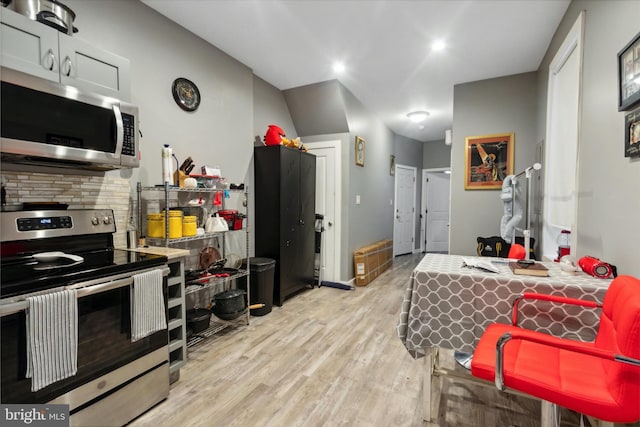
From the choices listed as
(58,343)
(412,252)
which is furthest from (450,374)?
(412,252)

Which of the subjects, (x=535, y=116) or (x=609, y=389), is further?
(x=535, y=116)

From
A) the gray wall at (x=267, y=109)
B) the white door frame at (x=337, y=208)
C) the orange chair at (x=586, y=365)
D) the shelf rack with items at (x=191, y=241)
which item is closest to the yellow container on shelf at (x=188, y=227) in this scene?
the shelf rack with items at (x=191, y=241)

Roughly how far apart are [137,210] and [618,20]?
10.7 feet

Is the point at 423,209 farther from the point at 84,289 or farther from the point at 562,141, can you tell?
the point at 84,289

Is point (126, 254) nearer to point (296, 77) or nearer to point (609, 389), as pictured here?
point (609, 389)

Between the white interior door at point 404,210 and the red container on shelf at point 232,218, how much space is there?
4.25m

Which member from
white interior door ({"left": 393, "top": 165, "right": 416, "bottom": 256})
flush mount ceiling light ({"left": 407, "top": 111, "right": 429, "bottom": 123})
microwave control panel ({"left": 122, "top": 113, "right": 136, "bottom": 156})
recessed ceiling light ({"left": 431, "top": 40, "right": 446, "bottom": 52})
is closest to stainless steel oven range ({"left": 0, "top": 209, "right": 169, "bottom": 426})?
microwave control panel ({"left": 122, "top": 113, "right": 136, "bottom": 156})

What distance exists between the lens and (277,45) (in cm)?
286

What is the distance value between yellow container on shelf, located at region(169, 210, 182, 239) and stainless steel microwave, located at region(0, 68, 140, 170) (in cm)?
52

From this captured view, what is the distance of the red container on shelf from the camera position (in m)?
2.85

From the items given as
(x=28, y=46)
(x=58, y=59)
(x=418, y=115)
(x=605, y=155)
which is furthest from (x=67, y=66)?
(x=418, y=115)

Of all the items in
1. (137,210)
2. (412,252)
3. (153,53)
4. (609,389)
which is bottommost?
(412,252)

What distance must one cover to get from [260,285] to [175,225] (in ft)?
3.91

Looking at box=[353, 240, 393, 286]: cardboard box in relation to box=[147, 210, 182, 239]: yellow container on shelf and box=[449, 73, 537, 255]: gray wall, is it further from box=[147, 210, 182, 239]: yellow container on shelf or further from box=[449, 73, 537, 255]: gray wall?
box=[147, 210, 182, 239]: yellow container on shelf
